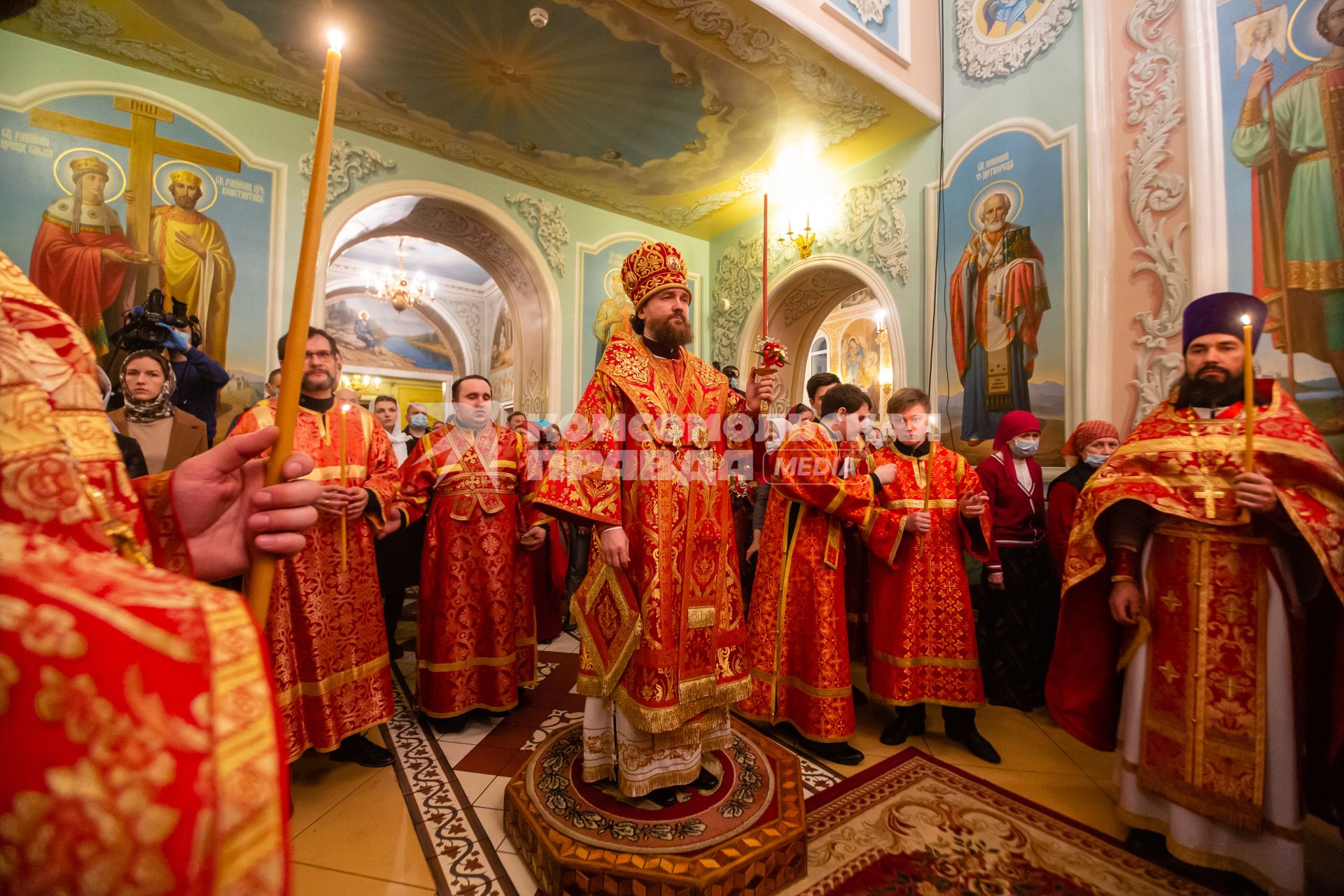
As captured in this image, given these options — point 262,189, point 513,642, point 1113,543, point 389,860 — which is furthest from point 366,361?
point 1113,543

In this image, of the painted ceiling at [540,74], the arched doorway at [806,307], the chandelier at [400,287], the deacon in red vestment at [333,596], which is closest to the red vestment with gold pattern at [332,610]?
the deacon in red vestment at [333,596]

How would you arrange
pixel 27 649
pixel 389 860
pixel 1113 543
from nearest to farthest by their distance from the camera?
pixel 27 649
pixel 389 860
pixel 1113 543

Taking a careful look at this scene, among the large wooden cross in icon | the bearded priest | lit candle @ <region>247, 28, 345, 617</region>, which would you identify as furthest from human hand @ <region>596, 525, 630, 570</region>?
the large wooden cross in icon

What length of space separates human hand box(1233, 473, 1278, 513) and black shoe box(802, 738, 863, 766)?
213cm

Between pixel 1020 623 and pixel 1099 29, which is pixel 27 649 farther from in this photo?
pixel 1099 29

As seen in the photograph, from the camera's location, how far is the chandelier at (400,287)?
12406 millimetres

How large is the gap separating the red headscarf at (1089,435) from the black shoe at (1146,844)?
2.56 meters

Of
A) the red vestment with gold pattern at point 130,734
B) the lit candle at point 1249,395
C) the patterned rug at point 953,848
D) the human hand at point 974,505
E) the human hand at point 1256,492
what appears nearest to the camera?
the red vestment with gold pattern at point 130,734

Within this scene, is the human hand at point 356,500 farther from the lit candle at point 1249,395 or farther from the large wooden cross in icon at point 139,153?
the large wooden cross in icon at point 139,153

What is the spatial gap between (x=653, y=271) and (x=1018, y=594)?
365 cm

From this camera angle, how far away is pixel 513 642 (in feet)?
11.1

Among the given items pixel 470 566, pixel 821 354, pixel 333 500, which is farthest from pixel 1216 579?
pixel 821 354

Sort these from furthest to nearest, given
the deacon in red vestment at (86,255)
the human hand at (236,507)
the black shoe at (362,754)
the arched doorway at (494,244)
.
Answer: the arched doorway at (494,244) < the deacon in red vestment at (86,255) < the black shoe at (362,754) < the human hand at (236,507)

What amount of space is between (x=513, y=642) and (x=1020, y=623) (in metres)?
3.66
